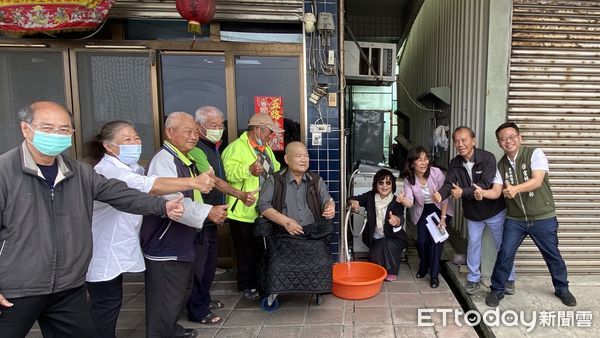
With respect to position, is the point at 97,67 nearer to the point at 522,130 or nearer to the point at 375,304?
the point at 375,304

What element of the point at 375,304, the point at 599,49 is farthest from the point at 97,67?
the point at 599,49

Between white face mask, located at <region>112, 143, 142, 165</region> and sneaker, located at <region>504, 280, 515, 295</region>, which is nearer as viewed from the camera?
white face mask, located at <region>112, 143, 142, 165</region>

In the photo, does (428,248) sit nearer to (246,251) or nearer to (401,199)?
(401,199)

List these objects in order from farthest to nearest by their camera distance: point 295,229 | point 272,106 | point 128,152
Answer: point 272,106
point 295,229
point 128,152

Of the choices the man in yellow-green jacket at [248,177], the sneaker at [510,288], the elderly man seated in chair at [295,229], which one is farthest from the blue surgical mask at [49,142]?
the sneaker at [510,288]

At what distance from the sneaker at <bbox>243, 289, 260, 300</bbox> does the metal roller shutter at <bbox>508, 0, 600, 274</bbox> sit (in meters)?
3.03

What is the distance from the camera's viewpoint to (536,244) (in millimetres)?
3596

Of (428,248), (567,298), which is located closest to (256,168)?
(428,248)

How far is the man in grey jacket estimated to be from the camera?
1854mm

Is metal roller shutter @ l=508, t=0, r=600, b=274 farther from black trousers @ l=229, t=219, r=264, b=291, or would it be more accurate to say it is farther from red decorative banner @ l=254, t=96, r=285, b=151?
black trousers @ l=229, t=219, r=264, b=291

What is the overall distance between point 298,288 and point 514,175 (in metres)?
2.33

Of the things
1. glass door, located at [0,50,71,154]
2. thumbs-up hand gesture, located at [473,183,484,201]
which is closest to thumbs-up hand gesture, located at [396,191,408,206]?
thumbs-up hand gesture, located at [473,183,484,201]

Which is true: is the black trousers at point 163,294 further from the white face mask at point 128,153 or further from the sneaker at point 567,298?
the sneaker at point 567,298
